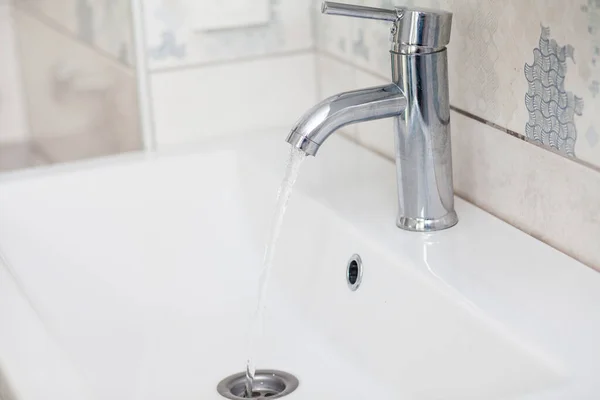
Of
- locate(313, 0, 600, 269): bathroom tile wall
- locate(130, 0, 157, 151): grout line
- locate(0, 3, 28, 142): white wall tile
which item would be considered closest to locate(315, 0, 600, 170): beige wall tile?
locate(313, 0, 600, 269): bathroom tile wall

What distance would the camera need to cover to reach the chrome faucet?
0.82 metres

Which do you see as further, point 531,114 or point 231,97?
point 231,97

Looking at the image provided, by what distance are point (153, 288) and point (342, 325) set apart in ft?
0.80

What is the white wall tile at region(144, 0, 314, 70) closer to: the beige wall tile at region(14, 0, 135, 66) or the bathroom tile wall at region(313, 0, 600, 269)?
the beige wall tile at region(14, 0, 135, 66)

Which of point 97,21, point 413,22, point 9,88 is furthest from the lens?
point 9,88

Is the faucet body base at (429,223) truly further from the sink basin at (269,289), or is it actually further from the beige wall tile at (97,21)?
the beige wall tile at (97,21)

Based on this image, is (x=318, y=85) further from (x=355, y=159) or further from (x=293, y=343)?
(x=293, y=343)

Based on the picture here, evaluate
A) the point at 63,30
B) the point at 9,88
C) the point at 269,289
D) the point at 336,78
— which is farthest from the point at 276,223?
the point at 9,88

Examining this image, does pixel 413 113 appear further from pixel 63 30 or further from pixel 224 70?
pixel 63 30

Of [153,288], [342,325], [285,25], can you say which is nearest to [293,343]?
[342,325]

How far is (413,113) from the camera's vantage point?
2.82 feet

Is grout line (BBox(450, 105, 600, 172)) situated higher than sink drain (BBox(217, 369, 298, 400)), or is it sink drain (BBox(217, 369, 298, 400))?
grout line (BBox(450, 105, 600, 172))

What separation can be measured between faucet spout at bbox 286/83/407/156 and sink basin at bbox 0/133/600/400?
12cm

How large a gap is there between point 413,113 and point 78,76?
709 millimetres
